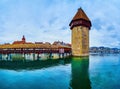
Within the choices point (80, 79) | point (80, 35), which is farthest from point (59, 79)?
point (80, 35)

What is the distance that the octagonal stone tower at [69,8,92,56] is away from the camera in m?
24.8

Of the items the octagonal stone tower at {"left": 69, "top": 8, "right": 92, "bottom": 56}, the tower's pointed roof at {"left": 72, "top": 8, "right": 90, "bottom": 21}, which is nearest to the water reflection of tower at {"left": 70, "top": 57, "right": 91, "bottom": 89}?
the octagonal stone tower at {"left": 69, "top": 8, "right": 92, "bottom": 56}

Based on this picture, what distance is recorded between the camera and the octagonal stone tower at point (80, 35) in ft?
81.4

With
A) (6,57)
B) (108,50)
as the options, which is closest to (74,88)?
(6,57)

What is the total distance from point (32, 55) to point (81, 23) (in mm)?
8849

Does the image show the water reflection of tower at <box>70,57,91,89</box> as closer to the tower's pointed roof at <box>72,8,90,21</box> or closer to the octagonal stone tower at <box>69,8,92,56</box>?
the octagonal stone tower at <box>69,8,92,56</box>

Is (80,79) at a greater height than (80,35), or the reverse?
(80,35)

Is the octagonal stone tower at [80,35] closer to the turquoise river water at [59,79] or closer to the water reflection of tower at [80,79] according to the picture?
the water reflection of tower at [80,79]

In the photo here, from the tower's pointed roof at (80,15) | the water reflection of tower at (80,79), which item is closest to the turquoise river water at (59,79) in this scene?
the water reflection of tower at (80,79)

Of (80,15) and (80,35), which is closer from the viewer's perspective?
(80,35)

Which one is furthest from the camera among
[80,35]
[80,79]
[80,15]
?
[80,15]

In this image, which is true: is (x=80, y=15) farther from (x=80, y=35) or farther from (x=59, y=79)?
(x=59, y=79)

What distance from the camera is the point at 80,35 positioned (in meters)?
25.0

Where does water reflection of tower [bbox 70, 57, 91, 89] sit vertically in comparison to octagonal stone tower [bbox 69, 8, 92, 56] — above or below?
below
